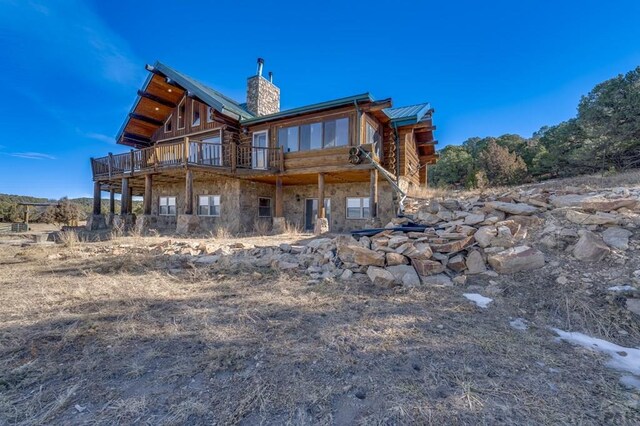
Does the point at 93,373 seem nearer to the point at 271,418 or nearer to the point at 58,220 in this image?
the point at 271,418

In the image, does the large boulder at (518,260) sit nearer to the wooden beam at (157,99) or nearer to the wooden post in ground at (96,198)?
the wooden beam at (157,99)

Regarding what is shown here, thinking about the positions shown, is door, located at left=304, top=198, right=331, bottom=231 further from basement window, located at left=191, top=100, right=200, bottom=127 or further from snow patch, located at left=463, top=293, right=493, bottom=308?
snow patch, located at left=463, top=293, right=493, bottom=308

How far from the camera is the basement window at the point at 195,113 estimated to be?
1472 cm

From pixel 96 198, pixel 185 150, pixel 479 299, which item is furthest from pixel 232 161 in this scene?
pixel 479 299

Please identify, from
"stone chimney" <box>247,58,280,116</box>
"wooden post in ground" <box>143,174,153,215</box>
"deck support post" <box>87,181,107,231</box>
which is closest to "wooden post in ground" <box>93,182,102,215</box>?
"deck support post" <box>87,181,107,231</box>

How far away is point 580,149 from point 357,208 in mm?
14578

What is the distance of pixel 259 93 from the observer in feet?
48.1

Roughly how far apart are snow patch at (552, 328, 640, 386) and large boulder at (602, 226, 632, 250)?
2210mm

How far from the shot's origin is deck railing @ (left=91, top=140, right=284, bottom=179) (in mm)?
12002

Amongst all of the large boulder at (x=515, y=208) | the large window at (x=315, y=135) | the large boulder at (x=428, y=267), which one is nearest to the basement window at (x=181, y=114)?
the large window at (x=315, y=135)

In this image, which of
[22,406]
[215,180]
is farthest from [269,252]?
[215,180]

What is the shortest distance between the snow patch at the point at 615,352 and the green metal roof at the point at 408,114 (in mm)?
10328

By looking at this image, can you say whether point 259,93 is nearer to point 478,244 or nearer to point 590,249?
point 478,244

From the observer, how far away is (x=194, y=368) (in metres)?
2.39
